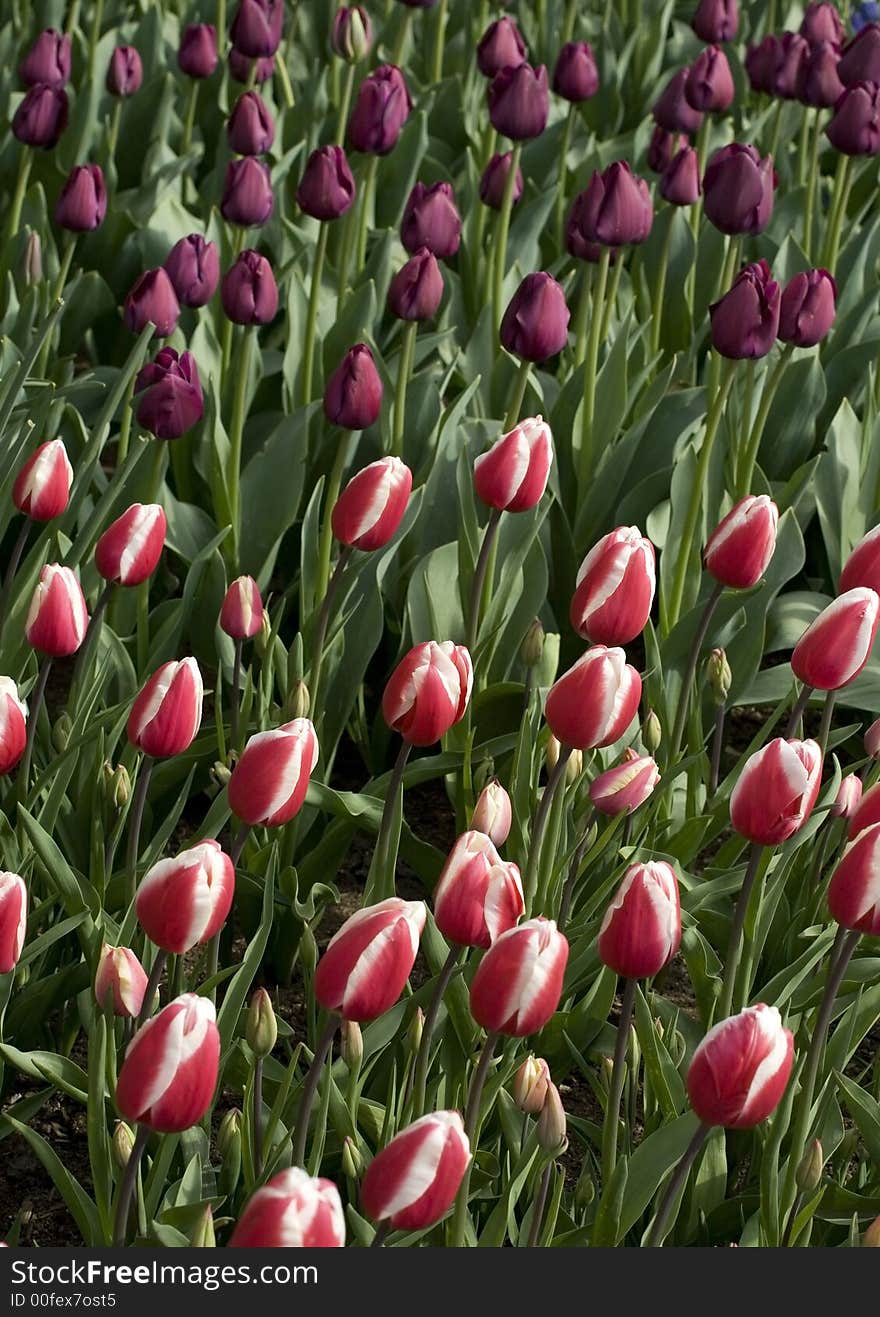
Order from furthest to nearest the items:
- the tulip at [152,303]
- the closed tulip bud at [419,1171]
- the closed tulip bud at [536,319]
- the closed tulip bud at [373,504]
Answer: the tulip at [152,303]
the closed tulip bud at [536,319]
the closed tulip bud at [373,504]
the closed tulip bud at [419,1171]

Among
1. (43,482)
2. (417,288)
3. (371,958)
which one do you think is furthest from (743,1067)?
(417,288)

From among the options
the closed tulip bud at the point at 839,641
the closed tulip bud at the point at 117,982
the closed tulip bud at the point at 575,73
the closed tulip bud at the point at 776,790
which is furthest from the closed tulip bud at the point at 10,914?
the closed tulip bud at the point at 575,73

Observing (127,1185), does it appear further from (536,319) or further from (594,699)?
(536,319)

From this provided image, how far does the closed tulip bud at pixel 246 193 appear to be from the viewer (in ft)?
8.87

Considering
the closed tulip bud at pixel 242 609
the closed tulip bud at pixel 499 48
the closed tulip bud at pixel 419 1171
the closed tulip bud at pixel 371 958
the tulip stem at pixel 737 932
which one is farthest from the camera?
the closed tulip bud at pixel 499 48

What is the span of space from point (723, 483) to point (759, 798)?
1.51 metres

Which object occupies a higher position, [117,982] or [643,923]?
[643,923]

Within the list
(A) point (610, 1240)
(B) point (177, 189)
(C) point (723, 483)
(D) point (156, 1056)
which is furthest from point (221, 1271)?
(B) point (177, 189)

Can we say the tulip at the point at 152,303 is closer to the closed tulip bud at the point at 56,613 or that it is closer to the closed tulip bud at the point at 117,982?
the closed tulip bud at the point at 56,613

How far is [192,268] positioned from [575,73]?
1.10 metres

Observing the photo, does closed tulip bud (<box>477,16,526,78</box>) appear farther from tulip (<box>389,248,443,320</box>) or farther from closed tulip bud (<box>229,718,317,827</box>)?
closed tulip bud (<box>229,718,317,827</box>)

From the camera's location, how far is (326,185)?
2.67 m

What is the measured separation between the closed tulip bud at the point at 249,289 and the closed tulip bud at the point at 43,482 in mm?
652

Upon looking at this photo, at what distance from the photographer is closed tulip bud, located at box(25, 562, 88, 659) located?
1.70 m
